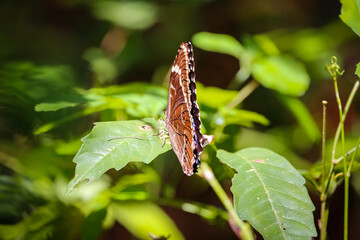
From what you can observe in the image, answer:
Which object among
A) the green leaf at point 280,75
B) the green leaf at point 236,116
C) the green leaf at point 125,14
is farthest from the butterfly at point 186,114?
the green leaf at point 125,14

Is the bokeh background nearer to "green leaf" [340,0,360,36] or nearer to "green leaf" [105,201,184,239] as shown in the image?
"green leaf" [105,201,184,239]

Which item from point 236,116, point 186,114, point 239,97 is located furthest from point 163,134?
point 239,97

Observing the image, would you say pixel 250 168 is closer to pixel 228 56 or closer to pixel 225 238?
pixel 225 238

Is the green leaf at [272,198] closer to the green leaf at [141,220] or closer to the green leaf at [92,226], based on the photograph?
the green leaf at [92,226]

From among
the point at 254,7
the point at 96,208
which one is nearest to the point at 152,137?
the point at 96,208

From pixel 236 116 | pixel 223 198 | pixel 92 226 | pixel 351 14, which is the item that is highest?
pixel 351 14

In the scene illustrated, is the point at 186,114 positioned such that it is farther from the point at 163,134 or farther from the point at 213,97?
the point at 213,97
